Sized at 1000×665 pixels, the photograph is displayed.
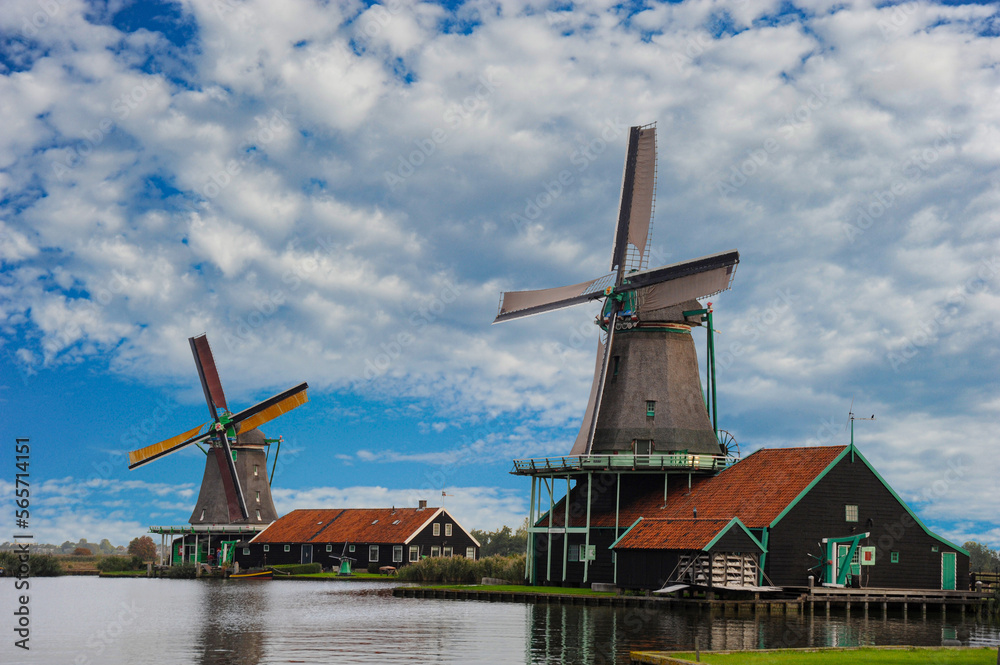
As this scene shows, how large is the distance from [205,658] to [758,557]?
22241 millimetres

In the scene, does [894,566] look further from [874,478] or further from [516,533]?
[516,533]

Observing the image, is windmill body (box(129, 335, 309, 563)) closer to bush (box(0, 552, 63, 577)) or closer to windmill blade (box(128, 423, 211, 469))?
windmill blade (box(128, 423, 211, 469))

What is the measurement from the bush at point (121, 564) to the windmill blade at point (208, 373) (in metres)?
19.0

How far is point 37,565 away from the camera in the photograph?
263ft

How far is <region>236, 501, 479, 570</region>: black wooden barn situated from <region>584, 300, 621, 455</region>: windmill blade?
22.6m

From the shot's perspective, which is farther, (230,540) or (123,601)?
(230,540)

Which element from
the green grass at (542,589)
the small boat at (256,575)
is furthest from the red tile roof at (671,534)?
the small boat at (256,575)

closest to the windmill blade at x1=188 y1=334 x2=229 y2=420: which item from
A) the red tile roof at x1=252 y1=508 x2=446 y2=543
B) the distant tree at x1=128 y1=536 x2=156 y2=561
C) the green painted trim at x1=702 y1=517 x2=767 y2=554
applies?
the red tile roof at x1=252 y1=508 x2=446 y2=543

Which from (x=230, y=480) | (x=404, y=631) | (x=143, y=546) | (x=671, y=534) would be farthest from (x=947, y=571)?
(x=143, y=546)

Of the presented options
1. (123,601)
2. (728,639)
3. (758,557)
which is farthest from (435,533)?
(728,639)

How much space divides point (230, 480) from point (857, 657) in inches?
2207

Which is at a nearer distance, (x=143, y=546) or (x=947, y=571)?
(x=947, y=571)

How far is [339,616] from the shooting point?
32.5 m

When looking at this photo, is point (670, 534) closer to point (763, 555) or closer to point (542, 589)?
point (763, 555)
